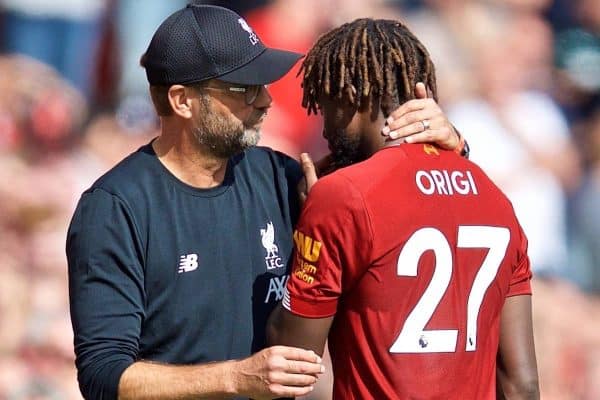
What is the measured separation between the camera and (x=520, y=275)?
9.96 feet

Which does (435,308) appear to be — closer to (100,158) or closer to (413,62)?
(413,62)

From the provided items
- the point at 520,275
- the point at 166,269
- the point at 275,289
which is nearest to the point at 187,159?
the point at 166,269

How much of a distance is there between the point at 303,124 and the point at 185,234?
2.60 meters

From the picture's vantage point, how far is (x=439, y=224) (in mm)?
2758

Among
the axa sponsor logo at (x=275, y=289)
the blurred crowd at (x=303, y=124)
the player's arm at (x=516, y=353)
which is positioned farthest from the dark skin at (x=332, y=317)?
the blurred crowd at (x=303, y=124)

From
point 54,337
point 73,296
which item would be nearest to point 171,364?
point 73,296

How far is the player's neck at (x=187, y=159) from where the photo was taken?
10.1 ft

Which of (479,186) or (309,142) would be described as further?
(309,142)

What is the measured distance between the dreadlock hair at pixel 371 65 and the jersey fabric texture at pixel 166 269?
46 centimetres

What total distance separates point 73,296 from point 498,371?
1201 millimetres

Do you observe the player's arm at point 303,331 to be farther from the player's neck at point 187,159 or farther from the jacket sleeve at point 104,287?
the player's neck at point 187,159

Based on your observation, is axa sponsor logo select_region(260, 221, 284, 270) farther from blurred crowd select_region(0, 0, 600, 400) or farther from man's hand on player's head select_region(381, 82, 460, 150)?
blurred crowd select_region(0, 0, 600, 400)

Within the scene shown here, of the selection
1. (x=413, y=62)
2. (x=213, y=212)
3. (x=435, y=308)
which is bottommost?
(x=435, y=308)

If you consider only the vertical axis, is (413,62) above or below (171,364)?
above
